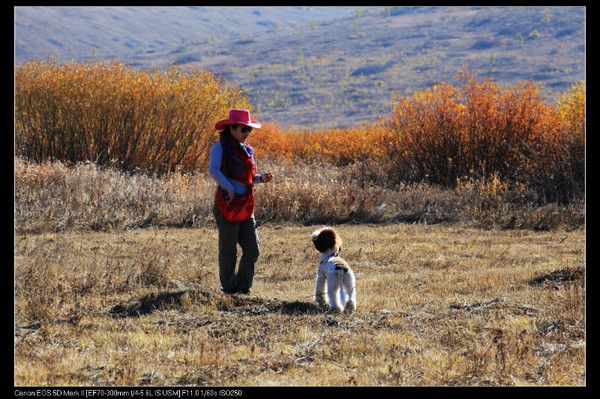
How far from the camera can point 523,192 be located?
19.8 metres

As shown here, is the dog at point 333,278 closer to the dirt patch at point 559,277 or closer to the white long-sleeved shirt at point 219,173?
the white long-sleeved shirt at point 219,173

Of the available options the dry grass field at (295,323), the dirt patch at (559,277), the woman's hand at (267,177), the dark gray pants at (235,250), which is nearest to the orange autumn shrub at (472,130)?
the dry grass field at (295,323)

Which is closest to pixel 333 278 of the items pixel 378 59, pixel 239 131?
pixel 239 131

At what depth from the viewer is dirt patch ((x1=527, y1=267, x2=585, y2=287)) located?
10859mm

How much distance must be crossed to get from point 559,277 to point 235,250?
3918 millimetres

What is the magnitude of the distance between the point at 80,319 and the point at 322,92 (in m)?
137

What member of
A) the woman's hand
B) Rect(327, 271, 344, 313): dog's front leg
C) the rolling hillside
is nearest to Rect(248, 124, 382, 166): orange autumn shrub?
the woman's hand

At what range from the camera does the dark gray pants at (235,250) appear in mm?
9516

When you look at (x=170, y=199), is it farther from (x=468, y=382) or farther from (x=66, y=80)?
(x=468, y=382)

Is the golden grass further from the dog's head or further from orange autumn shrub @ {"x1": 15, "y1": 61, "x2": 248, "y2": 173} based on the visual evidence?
the dog's head

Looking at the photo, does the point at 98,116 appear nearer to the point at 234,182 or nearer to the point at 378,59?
the point at 234,182

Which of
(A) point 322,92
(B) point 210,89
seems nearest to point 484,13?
(A) point 322,92

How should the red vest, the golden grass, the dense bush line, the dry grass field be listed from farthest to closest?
the dense bush line, the golden grass, the red vest, the dry grass field

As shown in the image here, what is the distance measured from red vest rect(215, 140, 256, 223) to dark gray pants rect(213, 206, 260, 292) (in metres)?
0.13
